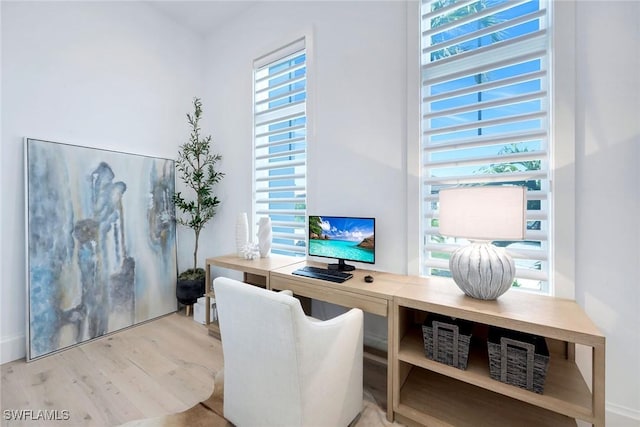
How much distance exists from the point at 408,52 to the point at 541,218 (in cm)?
138

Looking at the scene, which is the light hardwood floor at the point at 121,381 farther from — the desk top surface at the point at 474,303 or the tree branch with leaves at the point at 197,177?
the tree branch with leaves at the point at 197,177

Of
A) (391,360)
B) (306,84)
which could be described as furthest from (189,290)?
(306,84)

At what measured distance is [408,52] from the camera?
189 centimetres

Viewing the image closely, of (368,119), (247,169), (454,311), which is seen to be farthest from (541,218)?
(247,169)

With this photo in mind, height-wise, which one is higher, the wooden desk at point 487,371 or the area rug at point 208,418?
the wooden desk at point 487,371

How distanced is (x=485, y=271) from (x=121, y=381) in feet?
7.89

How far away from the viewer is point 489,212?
1301 millimetres

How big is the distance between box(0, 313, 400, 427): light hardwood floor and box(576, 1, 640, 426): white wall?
1.27 m

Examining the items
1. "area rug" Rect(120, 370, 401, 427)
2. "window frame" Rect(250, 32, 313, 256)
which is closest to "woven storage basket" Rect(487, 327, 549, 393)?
"area rug" Rect(120, 370, 401, 427)

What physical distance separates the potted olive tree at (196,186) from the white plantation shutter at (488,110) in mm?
2335

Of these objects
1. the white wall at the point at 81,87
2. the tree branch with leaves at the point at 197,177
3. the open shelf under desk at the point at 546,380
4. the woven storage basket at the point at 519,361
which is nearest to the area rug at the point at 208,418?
the open shelf under desk at the point at 546,380

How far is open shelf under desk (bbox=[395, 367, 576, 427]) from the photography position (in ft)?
4.47

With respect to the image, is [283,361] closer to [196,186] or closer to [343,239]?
[343,239]

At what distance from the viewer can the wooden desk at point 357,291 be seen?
59.2 inches
